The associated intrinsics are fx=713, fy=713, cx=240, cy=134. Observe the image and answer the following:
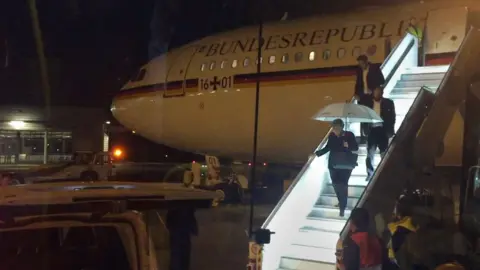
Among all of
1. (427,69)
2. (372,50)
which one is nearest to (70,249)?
(427,69)

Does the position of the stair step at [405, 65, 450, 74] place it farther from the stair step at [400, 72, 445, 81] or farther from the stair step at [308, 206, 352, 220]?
the stair step at [308, 206, 352, 220]

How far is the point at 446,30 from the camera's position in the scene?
37.7ft

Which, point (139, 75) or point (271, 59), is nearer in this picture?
point (271, 59)

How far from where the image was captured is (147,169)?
37.6 meters

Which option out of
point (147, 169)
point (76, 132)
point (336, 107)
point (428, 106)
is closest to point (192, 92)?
point (336, 107)

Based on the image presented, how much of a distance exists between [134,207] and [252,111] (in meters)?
11.9

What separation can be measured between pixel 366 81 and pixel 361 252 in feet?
12.9

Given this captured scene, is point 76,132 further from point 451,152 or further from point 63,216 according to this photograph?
point 63,216

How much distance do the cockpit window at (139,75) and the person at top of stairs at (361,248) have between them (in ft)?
43.4

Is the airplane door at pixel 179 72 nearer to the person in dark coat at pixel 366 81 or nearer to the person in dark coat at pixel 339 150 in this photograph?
the person in dark coat at pixel 366 81

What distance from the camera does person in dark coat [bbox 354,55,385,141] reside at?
30.8 ft

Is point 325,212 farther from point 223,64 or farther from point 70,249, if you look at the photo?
point 223,64

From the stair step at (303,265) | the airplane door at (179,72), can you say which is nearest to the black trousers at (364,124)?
the stair step at (303,265)

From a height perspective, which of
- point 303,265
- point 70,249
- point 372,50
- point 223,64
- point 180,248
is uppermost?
point 223,64
